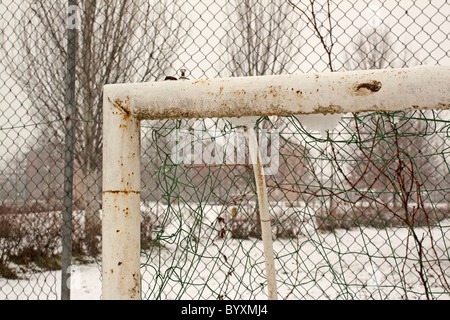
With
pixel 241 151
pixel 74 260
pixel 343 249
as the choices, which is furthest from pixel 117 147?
pixel 343 249

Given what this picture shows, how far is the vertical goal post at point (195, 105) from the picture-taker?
922mm

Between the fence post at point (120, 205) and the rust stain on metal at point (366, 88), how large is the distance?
0.69m

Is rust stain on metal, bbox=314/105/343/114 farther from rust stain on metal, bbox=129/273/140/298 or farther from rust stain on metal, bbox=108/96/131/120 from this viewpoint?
rust stain on metal, bbox=129/273/140/298

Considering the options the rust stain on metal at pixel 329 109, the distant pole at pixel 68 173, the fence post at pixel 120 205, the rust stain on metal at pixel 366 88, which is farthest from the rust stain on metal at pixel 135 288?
the distant pole at pixel 68 173

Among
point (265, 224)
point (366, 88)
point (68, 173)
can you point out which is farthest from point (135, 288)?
point (68, 173)

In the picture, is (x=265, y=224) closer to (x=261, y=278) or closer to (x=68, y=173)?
(x=68, y=173)

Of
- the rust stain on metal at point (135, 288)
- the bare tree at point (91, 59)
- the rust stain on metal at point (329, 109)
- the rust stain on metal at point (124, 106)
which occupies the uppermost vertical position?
the bare tree at point (91, 59)

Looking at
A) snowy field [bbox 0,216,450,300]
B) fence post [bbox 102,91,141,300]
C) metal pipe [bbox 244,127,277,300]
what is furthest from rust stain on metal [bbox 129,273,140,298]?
metal pipe [bbox 244,127,277,300]

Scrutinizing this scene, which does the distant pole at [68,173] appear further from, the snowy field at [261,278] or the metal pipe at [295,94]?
the metal pipe at [295,94]

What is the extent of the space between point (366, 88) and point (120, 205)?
2.71 feet

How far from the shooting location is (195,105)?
1.02m

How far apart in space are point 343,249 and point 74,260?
168 inches

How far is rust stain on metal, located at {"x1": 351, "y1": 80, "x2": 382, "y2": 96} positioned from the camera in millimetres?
927
